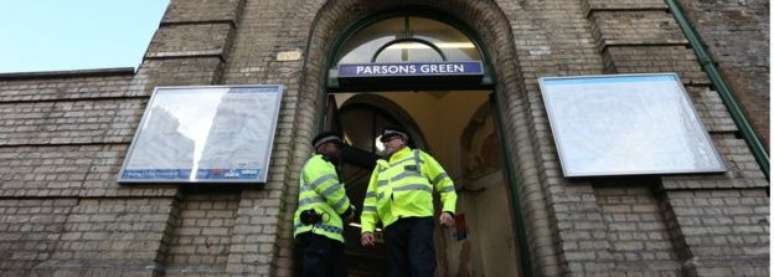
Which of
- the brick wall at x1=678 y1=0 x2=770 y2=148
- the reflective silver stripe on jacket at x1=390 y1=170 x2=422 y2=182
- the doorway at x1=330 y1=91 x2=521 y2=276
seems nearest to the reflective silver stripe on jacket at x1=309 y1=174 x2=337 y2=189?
the reflective silver stripe on jacket at x1=390 y1=170 x2=422 y2=182

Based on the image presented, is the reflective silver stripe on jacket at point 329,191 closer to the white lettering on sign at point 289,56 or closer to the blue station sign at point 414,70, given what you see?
the blue station sign at point 414,70

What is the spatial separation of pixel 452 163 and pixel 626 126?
4240mm

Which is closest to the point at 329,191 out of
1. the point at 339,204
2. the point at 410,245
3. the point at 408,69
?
the point at 339,204

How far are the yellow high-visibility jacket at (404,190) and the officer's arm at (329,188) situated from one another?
0.21 meters

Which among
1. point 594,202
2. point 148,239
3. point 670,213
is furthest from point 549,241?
point 148,239

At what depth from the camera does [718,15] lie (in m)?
5.41

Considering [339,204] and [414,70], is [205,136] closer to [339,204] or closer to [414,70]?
[339,204]

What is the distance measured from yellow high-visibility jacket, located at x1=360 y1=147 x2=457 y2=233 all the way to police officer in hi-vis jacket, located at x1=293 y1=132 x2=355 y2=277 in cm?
24

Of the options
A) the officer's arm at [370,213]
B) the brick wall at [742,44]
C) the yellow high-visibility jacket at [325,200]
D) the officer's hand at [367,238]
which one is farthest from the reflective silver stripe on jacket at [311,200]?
the brick wall at [742,44]

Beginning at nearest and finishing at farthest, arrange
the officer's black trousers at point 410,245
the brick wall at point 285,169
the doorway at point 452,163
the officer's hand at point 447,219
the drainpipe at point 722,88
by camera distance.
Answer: the officer's black trousers at point 410,245
the officer's hand at point 447,219
the brick wall at point 285,169
the drainpipe at point 722,88
the doorway at point 452,163

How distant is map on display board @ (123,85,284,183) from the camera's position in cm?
388

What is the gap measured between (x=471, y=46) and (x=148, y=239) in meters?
4.48

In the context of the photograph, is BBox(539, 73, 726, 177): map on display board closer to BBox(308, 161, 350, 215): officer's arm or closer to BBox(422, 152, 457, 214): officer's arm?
BBox(422, 152, 457, 214): officer's arm

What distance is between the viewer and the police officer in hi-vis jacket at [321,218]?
126 inches
